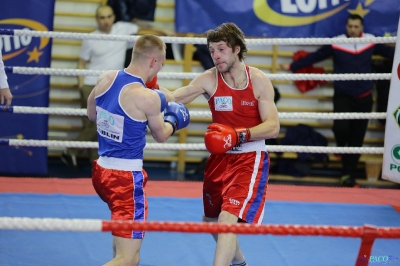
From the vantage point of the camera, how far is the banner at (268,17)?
18.9 feet

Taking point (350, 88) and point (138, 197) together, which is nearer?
point (138, 197)

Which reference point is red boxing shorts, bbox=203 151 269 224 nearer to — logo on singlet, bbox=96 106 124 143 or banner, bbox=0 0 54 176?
logo on singlet, bbox=96 106 124 143

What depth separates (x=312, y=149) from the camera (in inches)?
207

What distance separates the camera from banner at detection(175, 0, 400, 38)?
18.9 ft

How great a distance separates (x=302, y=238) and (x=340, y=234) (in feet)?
7.54

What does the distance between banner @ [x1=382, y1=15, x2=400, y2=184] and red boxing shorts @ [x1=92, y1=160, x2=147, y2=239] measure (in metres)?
2.50

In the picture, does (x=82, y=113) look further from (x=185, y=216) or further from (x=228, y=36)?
(x=228, y=36)

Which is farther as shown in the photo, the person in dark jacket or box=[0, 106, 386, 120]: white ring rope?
the person in dark jacket

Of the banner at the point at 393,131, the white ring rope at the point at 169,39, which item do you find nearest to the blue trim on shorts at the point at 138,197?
the white ring rope at the point at 169,39

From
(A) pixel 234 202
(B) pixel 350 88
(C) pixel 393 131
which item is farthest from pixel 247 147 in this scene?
(B) pixel 350 88

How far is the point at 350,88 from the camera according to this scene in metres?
6.53

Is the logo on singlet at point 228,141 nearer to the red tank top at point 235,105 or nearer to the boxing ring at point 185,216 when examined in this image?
the red tank top at point 235,105

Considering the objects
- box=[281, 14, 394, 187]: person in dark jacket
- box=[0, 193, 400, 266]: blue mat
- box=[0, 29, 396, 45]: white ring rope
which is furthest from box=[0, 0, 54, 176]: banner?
box=[281, 14, 394, 187]: person in dark jacket

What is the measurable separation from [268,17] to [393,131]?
152cm
